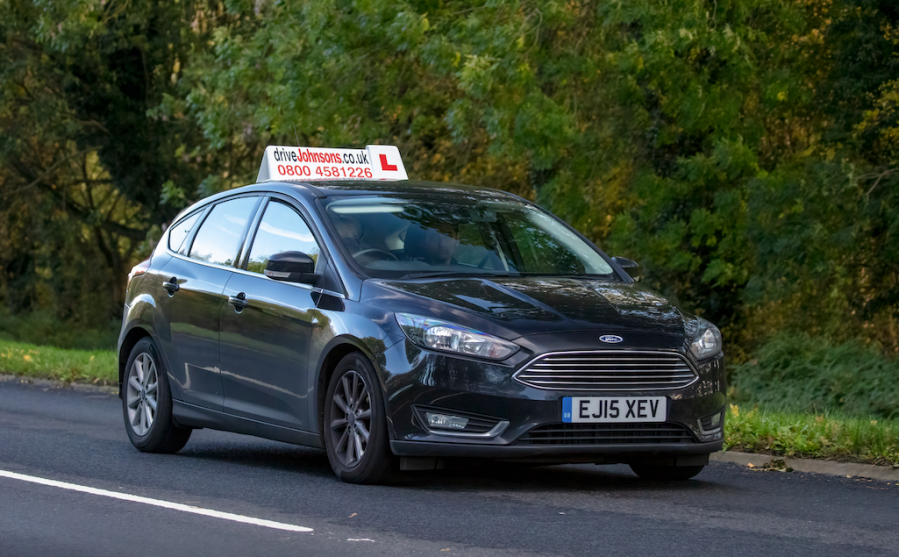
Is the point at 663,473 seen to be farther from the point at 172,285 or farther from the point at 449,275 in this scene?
the point at 172,285

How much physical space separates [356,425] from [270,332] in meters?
1.05

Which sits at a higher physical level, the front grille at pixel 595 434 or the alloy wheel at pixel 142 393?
the front grille at pixel 595 434

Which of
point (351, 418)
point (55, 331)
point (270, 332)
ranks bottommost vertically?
point (55, 331)

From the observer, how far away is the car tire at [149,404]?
34.3 feet

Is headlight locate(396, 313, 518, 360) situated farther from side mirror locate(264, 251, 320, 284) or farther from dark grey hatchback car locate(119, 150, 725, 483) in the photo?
side mirror locate(264, 251, 320, 284)

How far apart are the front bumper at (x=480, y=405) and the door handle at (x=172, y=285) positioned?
2.75 meters

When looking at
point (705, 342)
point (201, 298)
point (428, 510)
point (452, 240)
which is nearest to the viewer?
point (428, 510)

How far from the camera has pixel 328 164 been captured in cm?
1079

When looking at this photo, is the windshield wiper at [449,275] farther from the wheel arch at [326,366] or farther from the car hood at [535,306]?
the wheel arch at [326,366]

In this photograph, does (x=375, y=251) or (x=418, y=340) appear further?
(x=375, y=251)

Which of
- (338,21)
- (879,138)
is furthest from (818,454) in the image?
(338,21)

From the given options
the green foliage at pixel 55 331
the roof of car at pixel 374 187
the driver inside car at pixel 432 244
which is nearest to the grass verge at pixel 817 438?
the roof of car at pixel 374 187

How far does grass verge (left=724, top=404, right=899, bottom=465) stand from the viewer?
9.59m

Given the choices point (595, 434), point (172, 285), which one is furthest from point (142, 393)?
point (595, 434)
